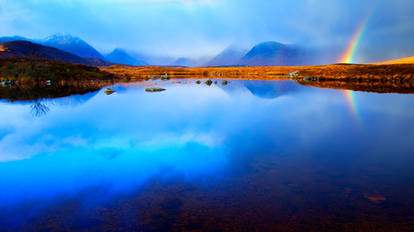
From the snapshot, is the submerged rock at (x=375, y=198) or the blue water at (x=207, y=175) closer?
the blue water at (x=207, y=175)

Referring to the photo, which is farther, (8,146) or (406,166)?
(8,146)

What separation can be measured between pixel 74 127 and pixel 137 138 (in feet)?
17.7

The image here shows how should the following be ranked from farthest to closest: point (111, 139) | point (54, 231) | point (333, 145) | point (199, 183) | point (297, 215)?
1. point (111, 139)
2. point (333, 145)
3. point (199, 183)
4. point (297, 215)
5. point (54, 231)

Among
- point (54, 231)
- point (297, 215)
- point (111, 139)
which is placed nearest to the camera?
point (54, 231)

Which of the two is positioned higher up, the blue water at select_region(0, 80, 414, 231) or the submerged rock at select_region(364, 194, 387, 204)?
the blue water at select_region(0, 80, 414, 231)

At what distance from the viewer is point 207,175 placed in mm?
8047

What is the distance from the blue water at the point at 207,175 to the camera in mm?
5619

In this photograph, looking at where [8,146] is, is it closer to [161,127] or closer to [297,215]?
[161,127]

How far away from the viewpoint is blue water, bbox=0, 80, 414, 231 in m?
5.62

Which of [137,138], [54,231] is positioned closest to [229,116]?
[137,138]

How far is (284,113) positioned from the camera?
19.5 metres

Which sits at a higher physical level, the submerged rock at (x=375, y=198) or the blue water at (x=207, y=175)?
the blue water at (x=207, y=175)

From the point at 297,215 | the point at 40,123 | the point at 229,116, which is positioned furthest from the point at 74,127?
the point at 297,215

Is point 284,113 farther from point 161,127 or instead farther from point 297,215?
point 297,215
